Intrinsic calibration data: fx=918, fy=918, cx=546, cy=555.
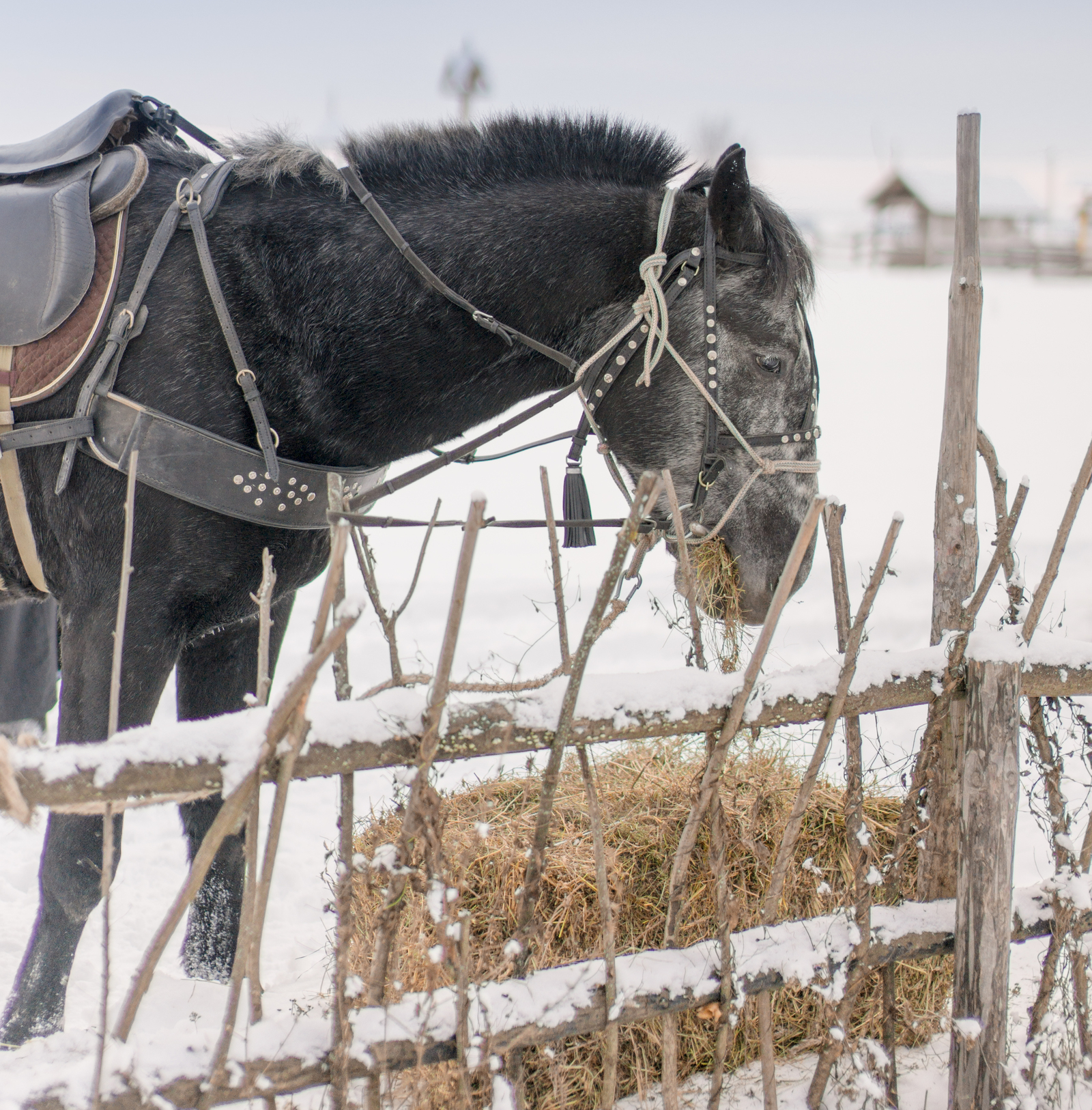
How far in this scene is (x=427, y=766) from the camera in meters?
1.33

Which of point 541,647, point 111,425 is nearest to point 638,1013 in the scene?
point 111,425

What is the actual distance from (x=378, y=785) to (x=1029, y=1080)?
2.50 meters

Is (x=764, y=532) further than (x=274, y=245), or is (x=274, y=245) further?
(x=764, y=532)

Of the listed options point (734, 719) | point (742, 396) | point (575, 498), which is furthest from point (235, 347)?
point (734, 719)

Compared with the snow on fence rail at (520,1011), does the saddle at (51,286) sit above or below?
above

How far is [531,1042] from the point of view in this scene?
153 centimetres

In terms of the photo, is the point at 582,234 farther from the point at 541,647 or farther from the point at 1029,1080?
the point at 541,647

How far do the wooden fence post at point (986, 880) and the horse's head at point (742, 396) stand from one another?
65 cm

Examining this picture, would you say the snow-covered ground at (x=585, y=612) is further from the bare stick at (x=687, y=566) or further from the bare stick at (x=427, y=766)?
the bare stick at (x=687, y=566)

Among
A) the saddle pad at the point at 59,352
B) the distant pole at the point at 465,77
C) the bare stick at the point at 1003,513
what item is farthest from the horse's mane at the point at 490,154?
the distant pole at the point at 465,77

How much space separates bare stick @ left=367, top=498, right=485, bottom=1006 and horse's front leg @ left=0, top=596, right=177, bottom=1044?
0.87 m

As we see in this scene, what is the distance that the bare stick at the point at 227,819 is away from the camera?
1.18m

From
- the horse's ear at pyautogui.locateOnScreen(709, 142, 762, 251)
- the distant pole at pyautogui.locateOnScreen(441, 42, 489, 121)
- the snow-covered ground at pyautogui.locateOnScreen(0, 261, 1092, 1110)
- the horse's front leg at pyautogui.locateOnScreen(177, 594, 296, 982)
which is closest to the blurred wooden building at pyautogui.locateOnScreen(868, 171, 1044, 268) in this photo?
the snow-covered ground at pyautogui.locateOnScreen(0, 261, 1092, 1110)

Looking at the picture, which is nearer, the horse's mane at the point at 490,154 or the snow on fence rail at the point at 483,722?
the snow on fence rail at the point at 483,722
